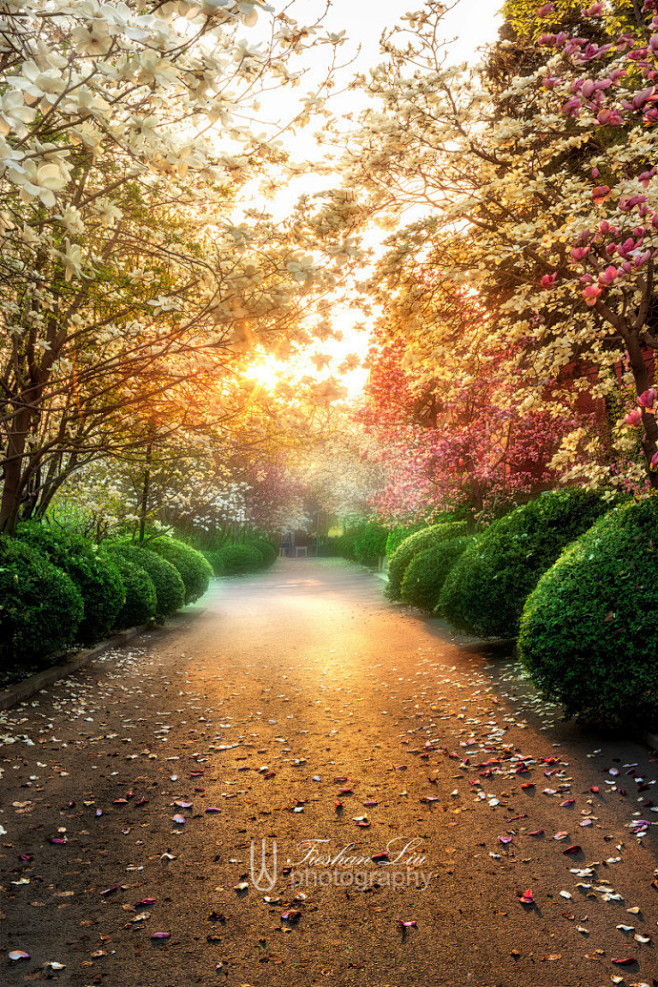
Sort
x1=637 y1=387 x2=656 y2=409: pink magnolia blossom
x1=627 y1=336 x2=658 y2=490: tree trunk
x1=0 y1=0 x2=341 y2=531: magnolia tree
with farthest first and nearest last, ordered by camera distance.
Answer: x1=627 y1=336 x2=658 y2=490: tree trunk → x1=637 y1=387 x2=656 y2=409: pink magnolia blossom → x1=0 y1=0 x2=341 y2=531: magnolia tree

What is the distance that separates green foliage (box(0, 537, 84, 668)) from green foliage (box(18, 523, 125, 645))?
1.90 feet

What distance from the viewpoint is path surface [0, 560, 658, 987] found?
2.97 meters

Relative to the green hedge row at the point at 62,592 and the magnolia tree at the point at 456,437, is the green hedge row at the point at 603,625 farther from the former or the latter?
the green hedge row at the point at 62,592

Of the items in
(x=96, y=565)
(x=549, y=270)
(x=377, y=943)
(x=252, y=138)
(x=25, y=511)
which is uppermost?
(x=549, y=270)

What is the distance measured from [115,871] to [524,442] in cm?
1116

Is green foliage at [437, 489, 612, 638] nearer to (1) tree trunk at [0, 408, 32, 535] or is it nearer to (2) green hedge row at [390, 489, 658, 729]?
(2) green hedge row at [390, 489, 658, 729]

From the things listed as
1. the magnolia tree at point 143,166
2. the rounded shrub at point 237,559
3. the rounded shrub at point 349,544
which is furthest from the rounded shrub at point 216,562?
the magnolia tree at point 143,166

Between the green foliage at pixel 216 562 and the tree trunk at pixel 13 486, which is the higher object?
the tree trunk at pixel 13 486

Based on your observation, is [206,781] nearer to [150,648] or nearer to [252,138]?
[252,138]

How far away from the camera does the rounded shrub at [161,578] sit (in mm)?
12602

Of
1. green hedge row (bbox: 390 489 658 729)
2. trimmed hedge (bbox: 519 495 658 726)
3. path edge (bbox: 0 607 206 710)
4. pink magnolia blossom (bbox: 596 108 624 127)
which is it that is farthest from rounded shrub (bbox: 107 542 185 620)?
pink magnolia blossom (bbox: 596 108 624 127)

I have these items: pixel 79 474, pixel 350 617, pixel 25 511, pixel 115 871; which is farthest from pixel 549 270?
pixel 79 474

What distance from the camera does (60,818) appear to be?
4.43 metres

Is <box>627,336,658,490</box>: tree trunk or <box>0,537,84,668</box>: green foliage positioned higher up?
<box>627,336,658,490</box>: tree trunk
